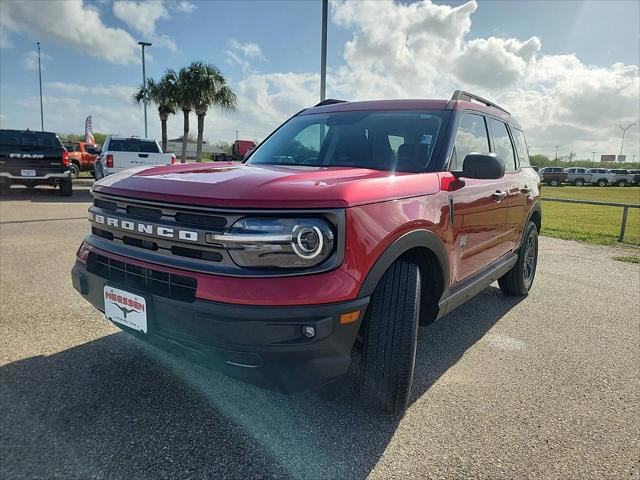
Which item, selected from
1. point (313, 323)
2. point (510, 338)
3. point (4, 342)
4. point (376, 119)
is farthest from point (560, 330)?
point (4, 342)

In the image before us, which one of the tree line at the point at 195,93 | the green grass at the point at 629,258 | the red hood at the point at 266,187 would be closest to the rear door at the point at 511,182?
the red hood at the point at 266,187

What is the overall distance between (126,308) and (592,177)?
52.3 metres

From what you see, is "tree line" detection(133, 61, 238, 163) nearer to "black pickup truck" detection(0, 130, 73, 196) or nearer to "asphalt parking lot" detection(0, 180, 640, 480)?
"black pickup truck" detection(0, 130, 73, 196)

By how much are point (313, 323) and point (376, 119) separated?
6.63 ft

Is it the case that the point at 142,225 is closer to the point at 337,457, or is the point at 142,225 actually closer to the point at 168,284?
the point at 168,284

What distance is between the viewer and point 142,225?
2.27 metres

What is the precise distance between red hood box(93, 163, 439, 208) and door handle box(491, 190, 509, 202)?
44.7 inches

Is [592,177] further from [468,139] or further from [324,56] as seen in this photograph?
[468,139]

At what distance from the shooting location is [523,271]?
15.8 ft

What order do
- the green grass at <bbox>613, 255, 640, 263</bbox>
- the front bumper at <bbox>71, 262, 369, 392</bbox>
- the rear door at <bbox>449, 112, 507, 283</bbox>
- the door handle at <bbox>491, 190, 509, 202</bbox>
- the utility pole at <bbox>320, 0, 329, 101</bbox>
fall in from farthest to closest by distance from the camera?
the utility pole at <bbox>320, 0, 329, 101</bbox>
the green grass at <bbox>613, 255, 640, 263</bbox>
the door handle at <bbox>491, 190, 509, 202</bbox>
the rear door at <bbox>449, 112, 507, 283</bbox>
the front bumper at <bbox>71, 262, 369, 392</bbox>

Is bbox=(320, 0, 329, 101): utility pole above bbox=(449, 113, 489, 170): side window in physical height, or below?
above

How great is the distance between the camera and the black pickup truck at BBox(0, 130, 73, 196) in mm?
12344

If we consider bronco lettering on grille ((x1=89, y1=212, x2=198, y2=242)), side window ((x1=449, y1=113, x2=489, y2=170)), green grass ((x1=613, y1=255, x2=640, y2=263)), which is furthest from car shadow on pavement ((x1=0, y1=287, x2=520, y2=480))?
green grass ((x1=613, y1=255, x2=640, y2=263))

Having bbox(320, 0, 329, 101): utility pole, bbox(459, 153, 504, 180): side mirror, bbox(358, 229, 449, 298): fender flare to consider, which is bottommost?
bbox(358, 229, 449, 298): fender flare
